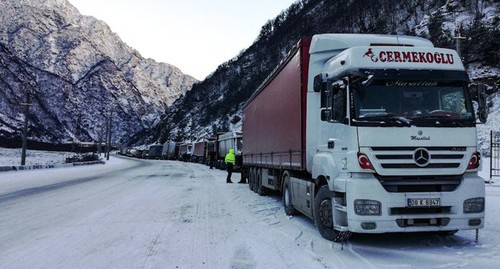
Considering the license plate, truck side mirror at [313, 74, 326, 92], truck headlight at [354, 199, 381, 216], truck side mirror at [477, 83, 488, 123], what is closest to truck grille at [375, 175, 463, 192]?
the license plate

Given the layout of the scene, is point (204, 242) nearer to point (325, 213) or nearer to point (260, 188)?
point (325, 213)

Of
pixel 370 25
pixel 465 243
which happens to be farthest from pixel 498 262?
pixel 370 25

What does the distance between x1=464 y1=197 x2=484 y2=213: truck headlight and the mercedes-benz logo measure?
0.89 metres

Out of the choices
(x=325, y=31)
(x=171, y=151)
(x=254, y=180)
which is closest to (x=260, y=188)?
(x=254, y=180)

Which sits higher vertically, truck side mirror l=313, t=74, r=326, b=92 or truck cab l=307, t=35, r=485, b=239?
truck side mirror l=313, t=74, r=326, b=92

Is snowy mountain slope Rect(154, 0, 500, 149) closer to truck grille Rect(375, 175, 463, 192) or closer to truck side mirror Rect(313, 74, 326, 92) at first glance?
truck side mirror Rect(313, 74, 326, 92)

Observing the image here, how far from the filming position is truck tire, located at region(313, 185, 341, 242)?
675 cm

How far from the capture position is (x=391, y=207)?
5.96 m

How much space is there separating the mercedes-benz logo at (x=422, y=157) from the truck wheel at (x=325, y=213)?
1.46 meters

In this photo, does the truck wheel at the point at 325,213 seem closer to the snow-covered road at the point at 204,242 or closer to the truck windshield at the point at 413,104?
the snow-covered road at the point at 204,242

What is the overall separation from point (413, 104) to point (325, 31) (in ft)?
242

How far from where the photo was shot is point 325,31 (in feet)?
251

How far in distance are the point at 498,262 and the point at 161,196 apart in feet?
33.6

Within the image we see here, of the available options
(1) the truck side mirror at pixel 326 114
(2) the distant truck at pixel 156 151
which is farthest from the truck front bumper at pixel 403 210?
(2) the distant truck at pixel 156 151
